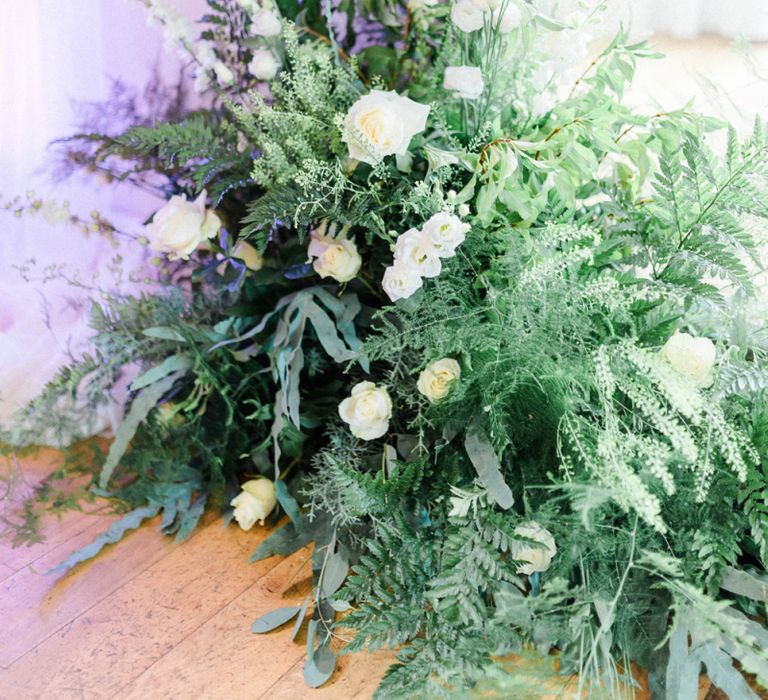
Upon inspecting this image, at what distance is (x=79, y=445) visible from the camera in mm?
1093

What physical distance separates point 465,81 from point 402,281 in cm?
28

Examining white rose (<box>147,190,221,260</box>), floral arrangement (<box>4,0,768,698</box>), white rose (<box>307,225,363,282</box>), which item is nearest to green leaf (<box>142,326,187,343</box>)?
floral arrangement (<box>4,0,768,698</box>)

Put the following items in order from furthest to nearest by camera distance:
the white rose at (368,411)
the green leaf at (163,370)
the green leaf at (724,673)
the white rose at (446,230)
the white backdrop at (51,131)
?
the white backdrop at (51,131), the green leaf at (163,370), the white rose at (368,411), the white rose at (446,230), the green leaf at (724,673)

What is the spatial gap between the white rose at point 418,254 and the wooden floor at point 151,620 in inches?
17.3

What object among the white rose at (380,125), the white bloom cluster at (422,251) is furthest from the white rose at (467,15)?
the white bloom cluster at (422,251)

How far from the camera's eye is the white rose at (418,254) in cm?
81

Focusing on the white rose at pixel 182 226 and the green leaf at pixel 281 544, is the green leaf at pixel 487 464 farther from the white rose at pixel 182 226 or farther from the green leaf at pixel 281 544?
the white rose at pixel 182 226

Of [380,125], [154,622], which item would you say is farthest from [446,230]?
[154,622]

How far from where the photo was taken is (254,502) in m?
1.02

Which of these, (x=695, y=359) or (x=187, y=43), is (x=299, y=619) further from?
(x=187, y=43)

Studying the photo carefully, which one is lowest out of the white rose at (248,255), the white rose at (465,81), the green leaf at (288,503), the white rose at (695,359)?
the green leaf at (288,503)

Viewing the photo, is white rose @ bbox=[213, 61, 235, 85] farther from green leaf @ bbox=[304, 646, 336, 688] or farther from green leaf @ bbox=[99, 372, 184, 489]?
green leaf @ bbox=[304, 646, 336, 688]

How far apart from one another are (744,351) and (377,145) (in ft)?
1.58

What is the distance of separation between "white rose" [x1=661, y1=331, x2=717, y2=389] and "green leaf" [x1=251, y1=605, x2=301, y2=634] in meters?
0.53
